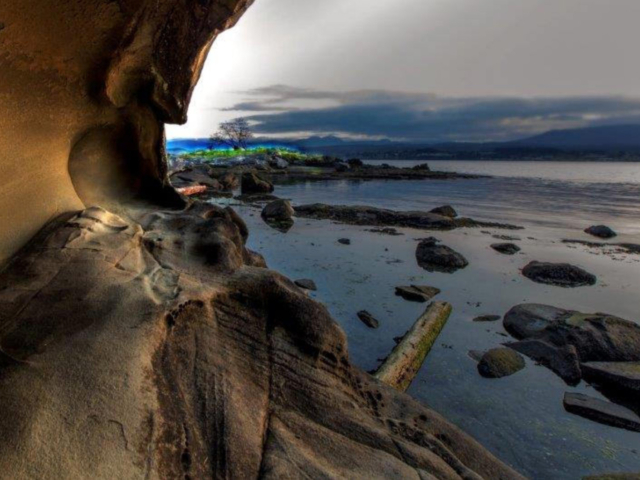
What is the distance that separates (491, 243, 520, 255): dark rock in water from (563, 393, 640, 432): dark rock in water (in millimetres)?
9263

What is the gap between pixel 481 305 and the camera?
31.0ft

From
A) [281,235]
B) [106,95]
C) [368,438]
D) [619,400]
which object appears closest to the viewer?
[368,438]

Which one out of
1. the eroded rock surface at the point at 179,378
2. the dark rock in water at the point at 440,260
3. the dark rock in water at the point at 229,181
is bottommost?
the dark rock in water at the point at 229,181

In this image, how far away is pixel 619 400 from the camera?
600cm

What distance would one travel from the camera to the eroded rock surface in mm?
2592

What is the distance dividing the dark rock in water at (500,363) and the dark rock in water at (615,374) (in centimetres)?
99

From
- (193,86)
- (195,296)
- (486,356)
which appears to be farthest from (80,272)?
(486,356)

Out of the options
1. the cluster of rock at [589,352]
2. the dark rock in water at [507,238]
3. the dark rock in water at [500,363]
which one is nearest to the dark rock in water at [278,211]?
the dark rock in water at [507,238]

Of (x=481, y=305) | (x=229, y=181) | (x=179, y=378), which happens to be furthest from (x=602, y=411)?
(x=229, y=181)

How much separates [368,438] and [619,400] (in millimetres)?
4804

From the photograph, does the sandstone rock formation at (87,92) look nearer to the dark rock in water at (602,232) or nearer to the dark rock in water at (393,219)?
the dark rock in water at (393,219)

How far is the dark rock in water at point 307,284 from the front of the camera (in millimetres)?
10123

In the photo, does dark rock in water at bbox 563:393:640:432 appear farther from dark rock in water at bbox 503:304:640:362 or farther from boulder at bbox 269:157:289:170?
boulder at bbox 269:157:289:170

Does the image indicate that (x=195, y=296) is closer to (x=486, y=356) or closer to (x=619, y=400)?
(x=486, y=356)
